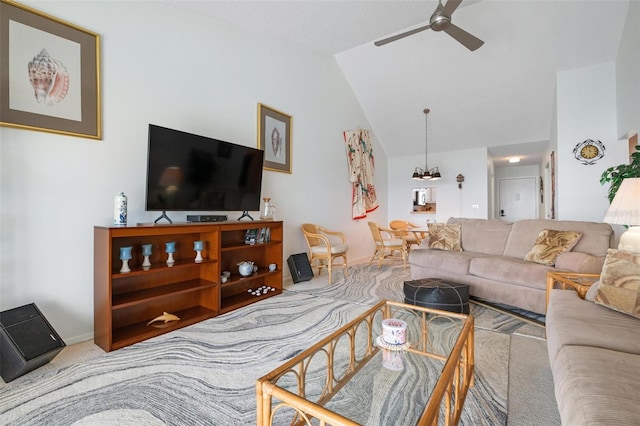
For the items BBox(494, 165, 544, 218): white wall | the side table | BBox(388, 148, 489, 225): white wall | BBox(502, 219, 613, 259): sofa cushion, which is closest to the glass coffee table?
the side table

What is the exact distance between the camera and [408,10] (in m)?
3.57

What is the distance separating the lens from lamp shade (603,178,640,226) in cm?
190

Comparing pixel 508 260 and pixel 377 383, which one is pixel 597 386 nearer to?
pixel 377 383

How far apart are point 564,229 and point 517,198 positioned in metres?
6.43

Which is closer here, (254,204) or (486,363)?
(486,363)

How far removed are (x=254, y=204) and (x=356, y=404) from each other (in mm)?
2490

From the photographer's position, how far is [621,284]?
165cm

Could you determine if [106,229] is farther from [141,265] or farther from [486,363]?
[486,363]

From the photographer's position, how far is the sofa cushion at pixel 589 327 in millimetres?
1289

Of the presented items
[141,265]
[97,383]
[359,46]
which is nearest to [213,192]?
[141,265]

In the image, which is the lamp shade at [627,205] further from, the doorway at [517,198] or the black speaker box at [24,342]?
the doorway at [517,198]

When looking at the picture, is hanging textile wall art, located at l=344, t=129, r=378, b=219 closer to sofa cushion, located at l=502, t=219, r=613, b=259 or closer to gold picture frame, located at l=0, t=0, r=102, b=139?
sofa cushion, located at l=502, t=219, r=613, b=259

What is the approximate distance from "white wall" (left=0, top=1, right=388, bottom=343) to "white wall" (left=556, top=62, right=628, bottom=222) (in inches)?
157

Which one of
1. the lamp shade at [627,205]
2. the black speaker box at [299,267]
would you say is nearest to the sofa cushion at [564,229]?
the lamp shade at [627,205]
